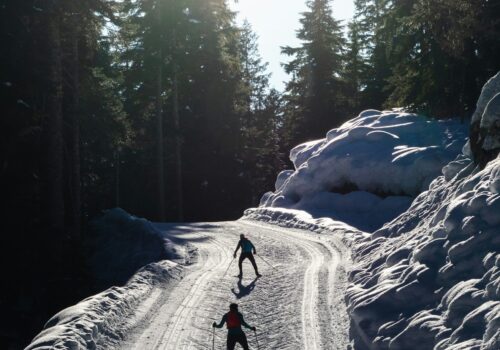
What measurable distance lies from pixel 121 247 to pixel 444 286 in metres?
18.4

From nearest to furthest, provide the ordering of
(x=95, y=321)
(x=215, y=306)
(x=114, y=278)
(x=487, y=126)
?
1. (x=95, y=321)
2. (x=487, y=126)
3. (x=215, y=306)
4. (x=114, y=278)

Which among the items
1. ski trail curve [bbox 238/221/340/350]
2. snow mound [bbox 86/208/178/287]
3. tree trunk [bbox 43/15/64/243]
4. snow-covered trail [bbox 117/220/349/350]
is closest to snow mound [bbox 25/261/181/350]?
snow-covered trail [bbox 117/220/349/350]

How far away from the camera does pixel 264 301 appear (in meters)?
16.0

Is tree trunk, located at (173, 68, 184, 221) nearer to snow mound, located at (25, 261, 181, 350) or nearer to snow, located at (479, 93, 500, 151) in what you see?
snow mound, located at (25, 261, 181, 350)

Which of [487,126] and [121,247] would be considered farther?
[121,247]

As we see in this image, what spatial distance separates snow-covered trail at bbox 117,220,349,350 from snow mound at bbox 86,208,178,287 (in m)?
2.03

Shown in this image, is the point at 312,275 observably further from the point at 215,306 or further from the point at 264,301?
the point at 215,306

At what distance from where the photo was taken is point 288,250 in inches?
912

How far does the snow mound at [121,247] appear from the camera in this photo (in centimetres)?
2327

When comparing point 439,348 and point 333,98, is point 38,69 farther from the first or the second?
point 333,98

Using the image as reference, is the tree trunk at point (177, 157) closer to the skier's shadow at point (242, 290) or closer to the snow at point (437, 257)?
the snow at point (437, 257)

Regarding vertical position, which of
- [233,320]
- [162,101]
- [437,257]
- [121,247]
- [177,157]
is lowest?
[233,320]

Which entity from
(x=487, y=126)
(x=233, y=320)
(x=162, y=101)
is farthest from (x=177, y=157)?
(x=233, y=320)

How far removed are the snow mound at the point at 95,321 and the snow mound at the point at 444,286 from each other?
5.32 meters
